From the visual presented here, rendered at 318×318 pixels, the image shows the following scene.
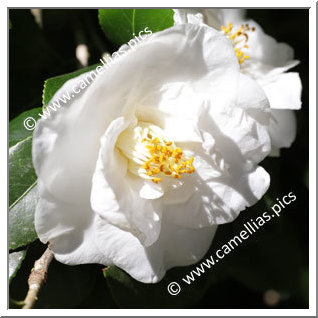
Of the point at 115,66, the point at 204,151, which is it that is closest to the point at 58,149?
the point at 115,66

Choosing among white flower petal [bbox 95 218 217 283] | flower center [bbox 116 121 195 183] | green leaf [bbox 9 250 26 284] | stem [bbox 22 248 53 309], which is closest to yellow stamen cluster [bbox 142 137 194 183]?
flower center [bbox 116 121 195 183]

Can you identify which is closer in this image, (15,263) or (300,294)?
(15,263)

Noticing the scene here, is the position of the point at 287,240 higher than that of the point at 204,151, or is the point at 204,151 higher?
the point at 204,151

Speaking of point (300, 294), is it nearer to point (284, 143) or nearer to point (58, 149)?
point (284, 143)

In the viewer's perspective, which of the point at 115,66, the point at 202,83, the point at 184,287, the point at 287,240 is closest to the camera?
the point at 115,66

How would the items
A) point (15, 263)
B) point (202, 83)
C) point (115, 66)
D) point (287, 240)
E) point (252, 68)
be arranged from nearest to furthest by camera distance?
1. point (115, 66)
2. point (202, 83)
3. point (15, 263)
4. point (252, 68)
5. point (287, 240)

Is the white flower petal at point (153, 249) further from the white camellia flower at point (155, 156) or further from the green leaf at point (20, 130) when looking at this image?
the green leaf at point (20, 130)

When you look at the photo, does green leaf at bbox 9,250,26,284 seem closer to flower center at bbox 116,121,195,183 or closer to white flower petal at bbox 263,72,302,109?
flower center at bbox 116,121,195,183

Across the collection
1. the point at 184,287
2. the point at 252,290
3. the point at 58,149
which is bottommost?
the point at 252,290

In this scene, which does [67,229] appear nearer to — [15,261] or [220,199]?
[15,261]
